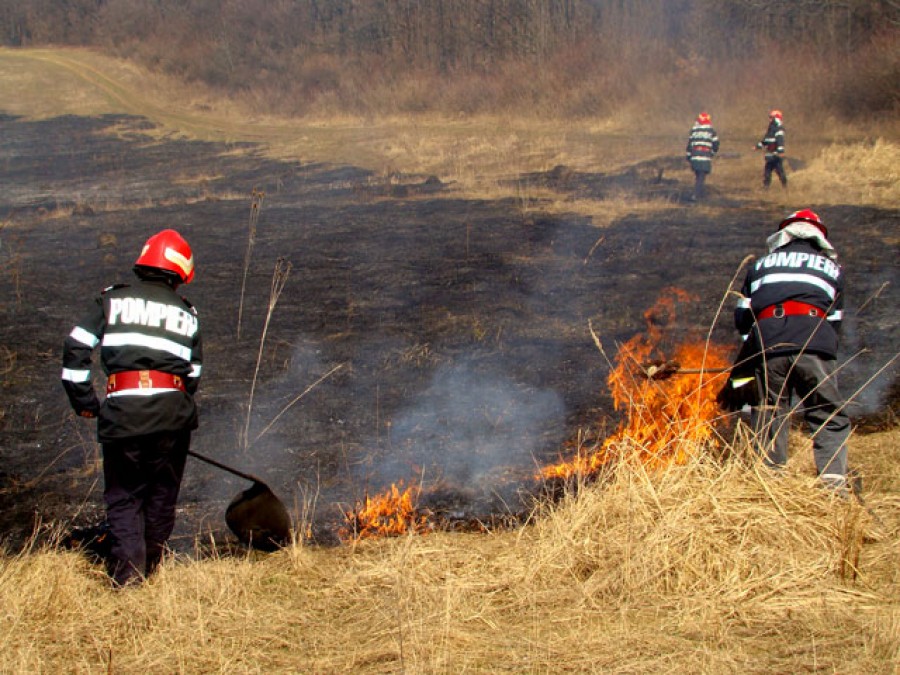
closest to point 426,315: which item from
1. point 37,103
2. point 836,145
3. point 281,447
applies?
point 281,447

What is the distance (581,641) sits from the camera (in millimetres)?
3668

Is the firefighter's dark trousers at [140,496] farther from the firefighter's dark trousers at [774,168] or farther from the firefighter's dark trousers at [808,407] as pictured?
the firefighter's dark trousers at [774,168]

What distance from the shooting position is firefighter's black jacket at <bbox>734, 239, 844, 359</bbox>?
5.32 m

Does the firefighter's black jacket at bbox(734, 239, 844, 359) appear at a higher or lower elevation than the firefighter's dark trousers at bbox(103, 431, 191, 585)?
higher

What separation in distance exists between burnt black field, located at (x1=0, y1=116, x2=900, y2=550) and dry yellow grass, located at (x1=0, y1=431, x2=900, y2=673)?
1.13 meters

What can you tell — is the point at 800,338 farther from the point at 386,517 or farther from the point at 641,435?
the point at 386,517

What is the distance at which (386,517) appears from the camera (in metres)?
5.83

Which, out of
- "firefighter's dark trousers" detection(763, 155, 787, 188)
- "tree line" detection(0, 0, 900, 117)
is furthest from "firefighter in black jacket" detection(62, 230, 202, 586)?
"tree line" detection(0, 0, 900, 117)

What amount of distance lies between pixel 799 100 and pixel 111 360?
91.8 feet

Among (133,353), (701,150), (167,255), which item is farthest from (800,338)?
(701,150)

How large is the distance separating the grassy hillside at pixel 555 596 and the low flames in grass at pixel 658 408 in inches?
10.1

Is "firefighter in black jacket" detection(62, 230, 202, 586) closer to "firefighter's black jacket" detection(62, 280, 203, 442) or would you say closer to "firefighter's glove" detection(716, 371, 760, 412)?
"firefighter's black jacket" detection(62, 280, 203, 442)

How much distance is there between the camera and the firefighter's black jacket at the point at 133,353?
4.62 metres

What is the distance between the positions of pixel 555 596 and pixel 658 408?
2.83m
